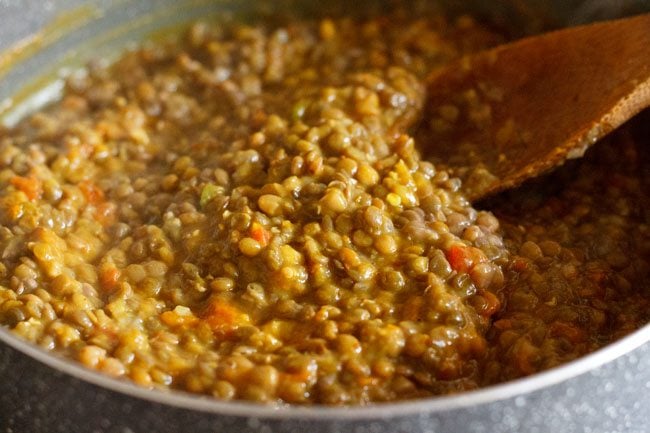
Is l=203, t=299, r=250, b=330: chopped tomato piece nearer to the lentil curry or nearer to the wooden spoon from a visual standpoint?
the lentil curry

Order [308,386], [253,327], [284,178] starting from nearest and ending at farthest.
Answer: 1. [308,386]
2. [253,327]
3. [284,178]

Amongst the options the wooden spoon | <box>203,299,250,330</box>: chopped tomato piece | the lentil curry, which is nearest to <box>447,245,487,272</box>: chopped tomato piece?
the lentil curry

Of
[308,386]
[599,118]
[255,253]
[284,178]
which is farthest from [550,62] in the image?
[308,386]

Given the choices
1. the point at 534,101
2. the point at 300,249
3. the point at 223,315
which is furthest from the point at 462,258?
the point at 534,101

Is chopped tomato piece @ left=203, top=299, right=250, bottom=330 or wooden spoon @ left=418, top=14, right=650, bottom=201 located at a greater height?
chopped tomato piece @ left=203, top=299, right=250, bottom=330

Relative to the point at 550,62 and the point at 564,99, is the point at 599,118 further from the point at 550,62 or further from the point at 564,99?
the point at 550,62

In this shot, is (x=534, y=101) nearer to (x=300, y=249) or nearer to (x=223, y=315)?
(x=300, y=249)
